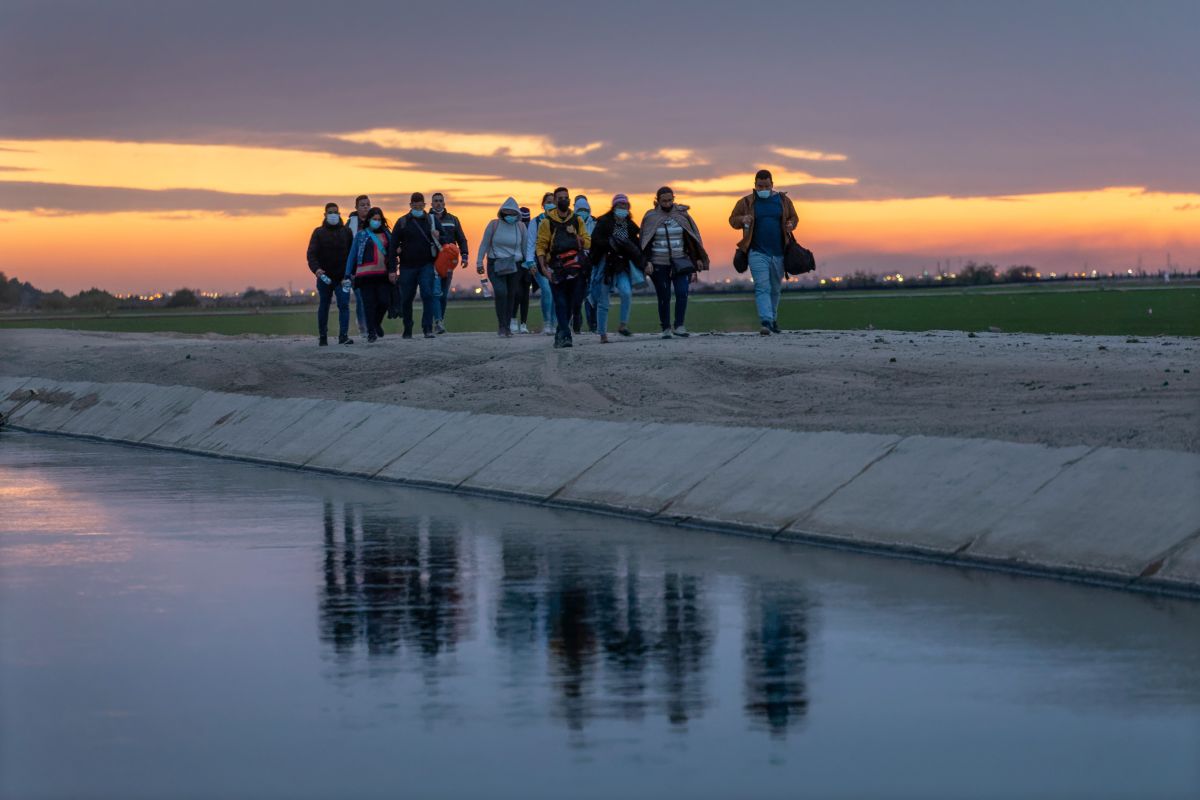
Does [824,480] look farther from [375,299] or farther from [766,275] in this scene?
[375,299]

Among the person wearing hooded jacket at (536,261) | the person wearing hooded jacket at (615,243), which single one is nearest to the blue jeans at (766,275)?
the person wearing hooded jacket at (615,243)

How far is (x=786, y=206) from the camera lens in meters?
28.8

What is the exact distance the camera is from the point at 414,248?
111 ft

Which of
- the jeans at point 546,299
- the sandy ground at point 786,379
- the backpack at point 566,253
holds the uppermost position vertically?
the backpack at point 566,253

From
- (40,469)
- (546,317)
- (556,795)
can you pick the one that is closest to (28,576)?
(556,795)

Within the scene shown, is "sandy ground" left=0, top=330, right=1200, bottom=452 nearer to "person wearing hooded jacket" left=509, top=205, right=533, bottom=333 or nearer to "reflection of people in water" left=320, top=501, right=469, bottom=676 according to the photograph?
"person wearing hooded jacket" left=509, top=205, right=533, bottom=333

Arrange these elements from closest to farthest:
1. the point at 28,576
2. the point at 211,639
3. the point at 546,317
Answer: the point at 211,639, the point at 28,576, the point at 546,317

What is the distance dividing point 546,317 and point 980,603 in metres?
25.3

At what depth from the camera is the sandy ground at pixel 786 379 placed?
17.1 meters

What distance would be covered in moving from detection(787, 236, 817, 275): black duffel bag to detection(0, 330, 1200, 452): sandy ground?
38.8 inches

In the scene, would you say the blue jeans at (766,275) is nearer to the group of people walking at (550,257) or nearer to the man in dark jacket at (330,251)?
the group of people walking at (550,257)

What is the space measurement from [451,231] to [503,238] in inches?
83.2

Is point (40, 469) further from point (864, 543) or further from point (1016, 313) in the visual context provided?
point (1016, 313)

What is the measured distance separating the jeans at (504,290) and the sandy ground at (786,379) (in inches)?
22.7
